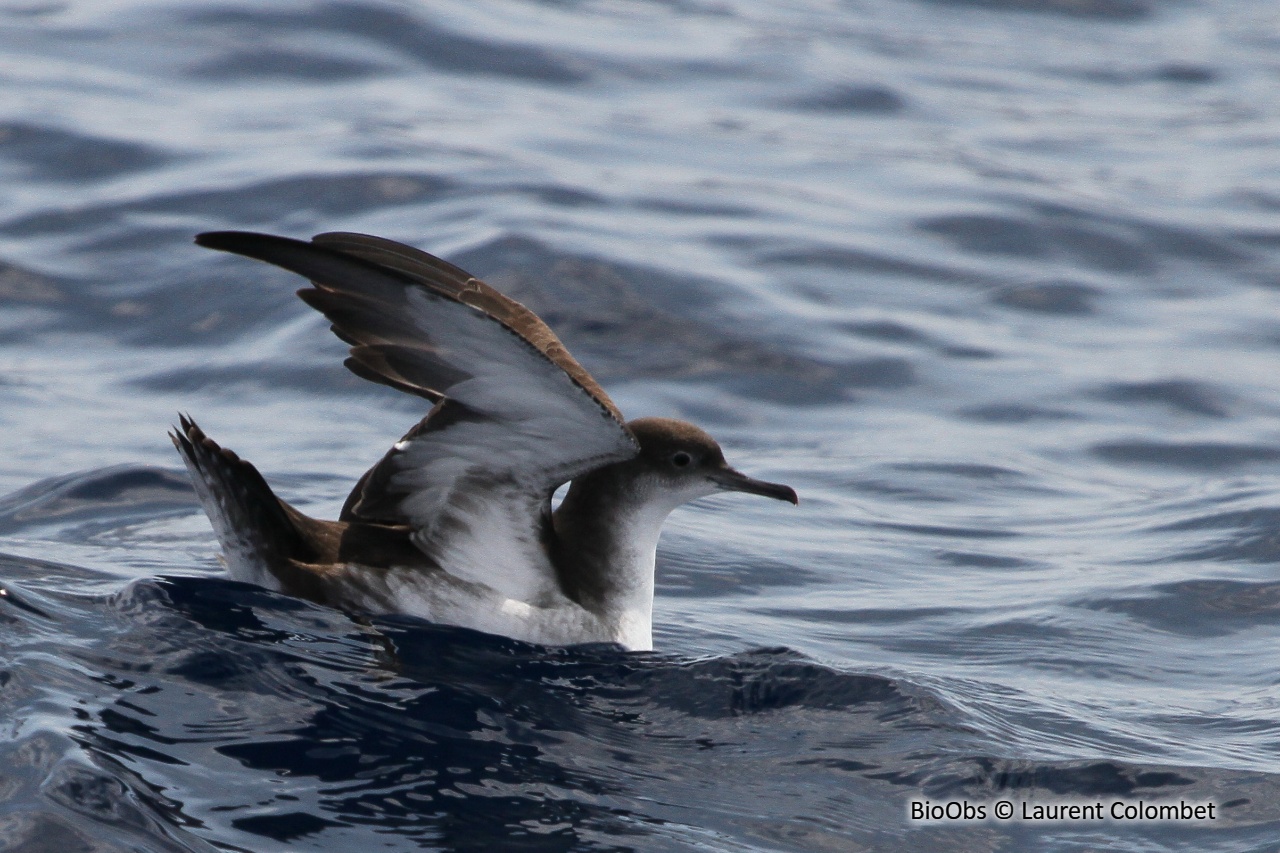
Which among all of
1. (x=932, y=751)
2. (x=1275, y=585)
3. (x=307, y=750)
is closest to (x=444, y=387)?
(x=307, y=750)

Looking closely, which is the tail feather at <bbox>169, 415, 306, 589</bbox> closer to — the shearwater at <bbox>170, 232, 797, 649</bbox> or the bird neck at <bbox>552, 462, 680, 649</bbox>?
the shearwater at <bbox>170, 232, 797, 649</bbox>

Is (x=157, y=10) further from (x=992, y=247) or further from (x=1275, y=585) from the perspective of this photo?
(x=1275, y=585)

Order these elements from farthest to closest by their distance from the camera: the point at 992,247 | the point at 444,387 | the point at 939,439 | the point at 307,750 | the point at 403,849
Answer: the point at 992,247 → the point at 939,439 → the point at 444,387 → the point at 307,750 → the point at 403,849

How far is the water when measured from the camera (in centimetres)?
545

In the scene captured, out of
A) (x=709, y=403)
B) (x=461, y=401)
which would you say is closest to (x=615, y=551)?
(x=461, y=401)

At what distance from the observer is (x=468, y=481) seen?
615cm

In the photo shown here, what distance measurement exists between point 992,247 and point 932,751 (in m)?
9.51

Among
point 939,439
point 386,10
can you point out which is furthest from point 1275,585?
point 386,10

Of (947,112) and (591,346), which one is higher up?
(947,112)

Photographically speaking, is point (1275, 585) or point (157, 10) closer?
point (1275, 585)

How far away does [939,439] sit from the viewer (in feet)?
36.7

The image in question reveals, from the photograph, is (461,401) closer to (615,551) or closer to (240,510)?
(240,510)

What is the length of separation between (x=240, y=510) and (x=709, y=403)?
5.90 meters

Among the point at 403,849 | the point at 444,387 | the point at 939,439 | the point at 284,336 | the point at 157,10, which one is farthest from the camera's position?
the point at 157,10
